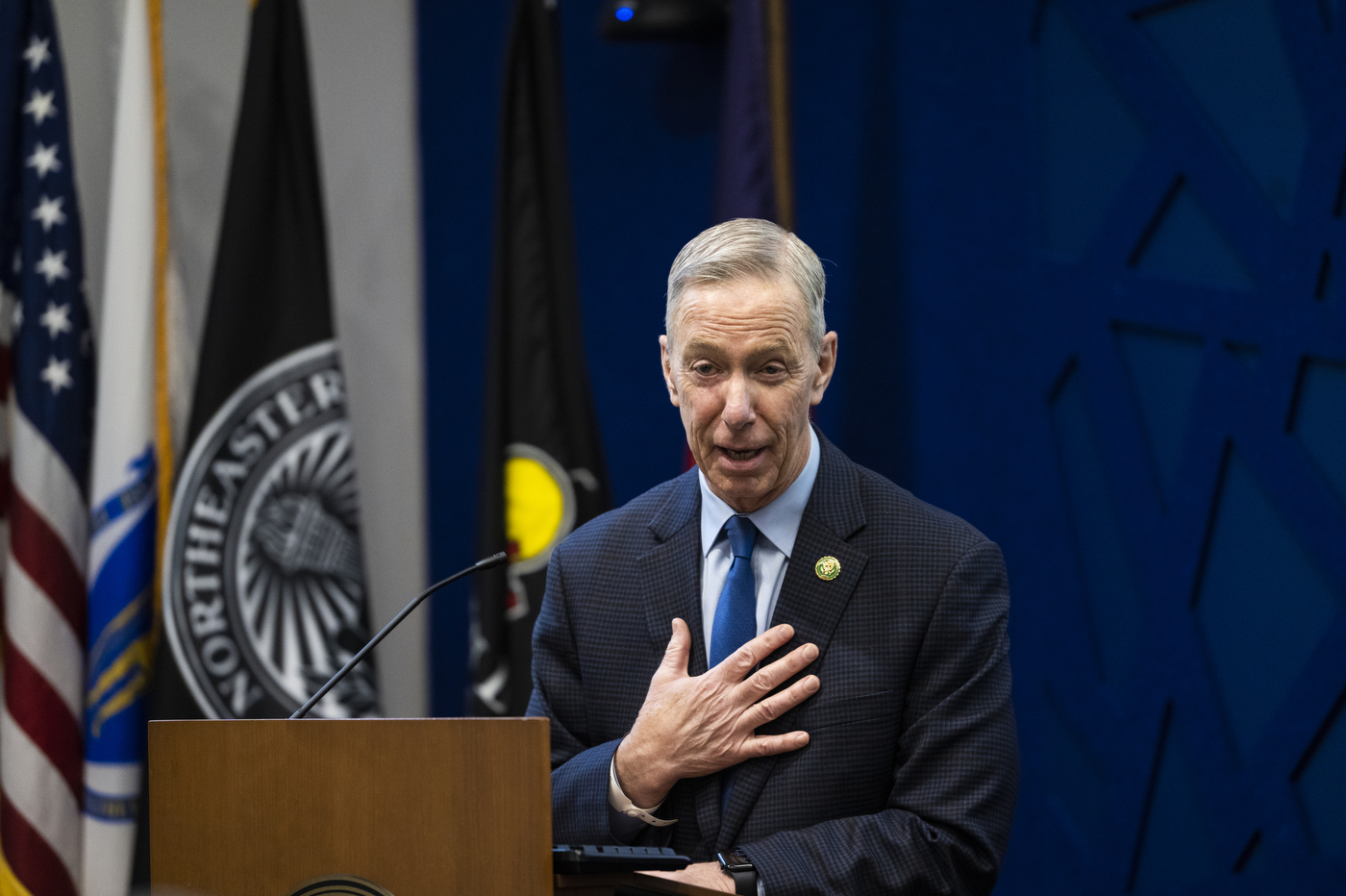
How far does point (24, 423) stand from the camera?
9.62ft

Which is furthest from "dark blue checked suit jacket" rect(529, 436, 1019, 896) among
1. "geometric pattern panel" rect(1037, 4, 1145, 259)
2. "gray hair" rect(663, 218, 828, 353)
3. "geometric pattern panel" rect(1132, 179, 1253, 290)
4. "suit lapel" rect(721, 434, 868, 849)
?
"geometric pattern panel" rect(1037, 4, 1145, 259)

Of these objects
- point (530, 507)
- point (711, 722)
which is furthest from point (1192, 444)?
point (530, 507)

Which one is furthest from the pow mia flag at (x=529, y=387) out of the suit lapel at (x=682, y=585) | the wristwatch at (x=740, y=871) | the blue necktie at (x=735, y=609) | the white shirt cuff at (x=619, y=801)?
the wristwatch at (x=740, y=871)

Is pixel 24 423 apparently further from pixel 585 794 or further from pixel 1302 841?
pixel 1302 841

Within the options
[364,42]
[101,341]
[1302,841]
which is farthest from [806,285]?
[364,42]

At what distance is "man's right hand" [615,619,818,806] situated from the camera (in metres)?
1.57

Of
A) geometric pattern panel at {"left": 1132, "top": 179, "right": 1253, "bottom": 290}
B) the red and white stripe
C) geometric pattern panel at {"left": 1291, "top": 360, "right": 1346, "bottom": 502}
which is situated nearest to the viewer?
geometric pattern panel at {"left": 1291, "top": 360, "right": 1346, "bottom": 502}

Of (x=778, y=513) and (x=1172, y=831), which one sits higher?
(x=778, y=513)

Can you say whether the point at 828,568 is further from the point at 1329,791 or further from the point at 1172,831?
the point at 1172,831

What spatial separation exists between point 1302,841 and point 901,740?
1.16 metres

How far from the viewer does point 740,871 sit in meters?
1.50

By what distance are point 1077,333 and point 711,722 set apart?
1.59 m

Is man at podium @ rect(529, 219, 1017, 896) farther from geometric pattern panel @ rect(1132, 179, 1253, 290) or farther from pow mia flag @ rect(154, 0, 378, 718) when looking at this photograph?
pow mia flag @ rect(154, 0, 378, 718)

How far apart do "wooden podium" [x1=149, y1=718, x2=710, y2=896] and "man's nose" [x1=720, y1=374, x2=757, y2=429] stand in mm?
527
